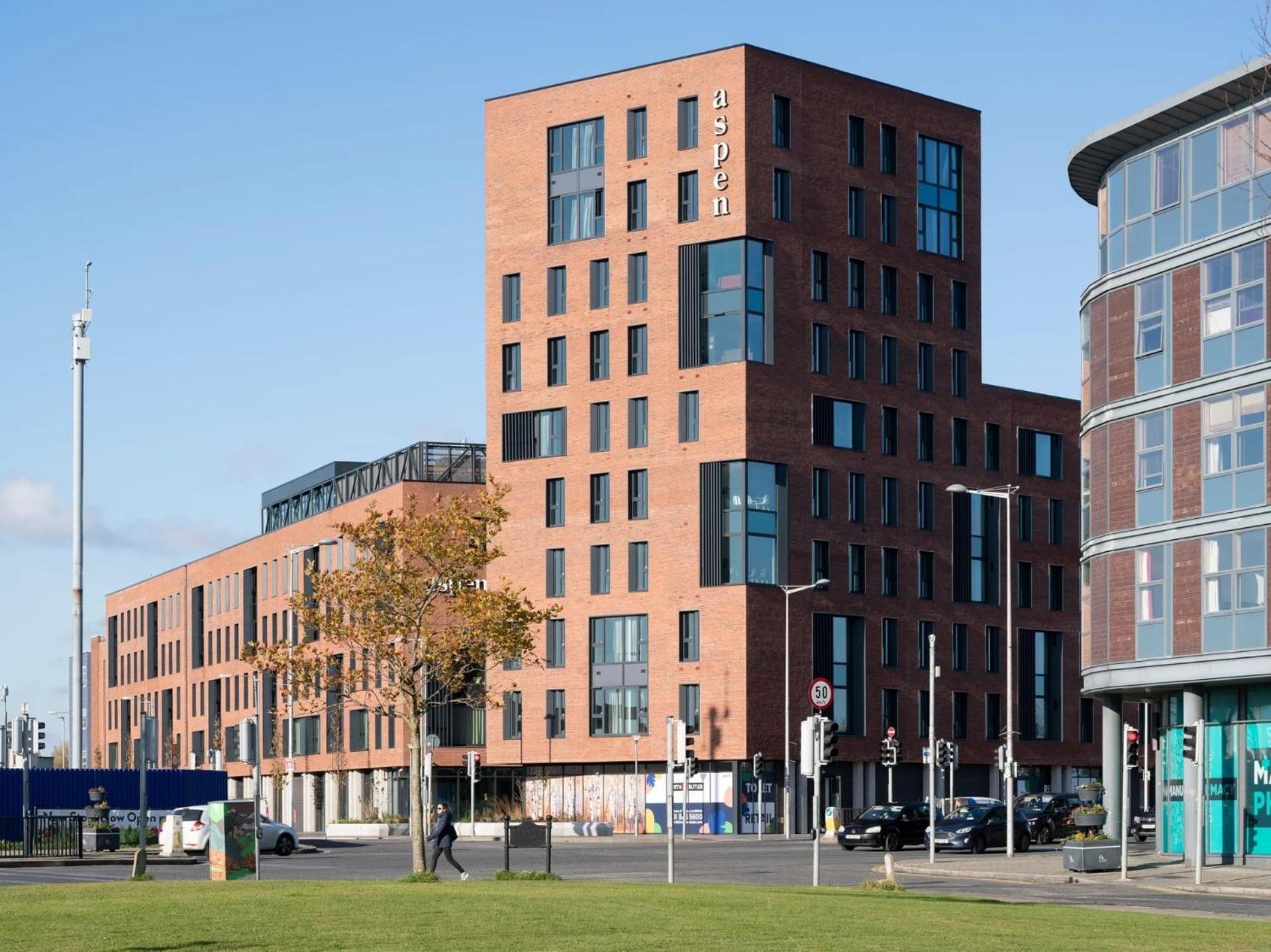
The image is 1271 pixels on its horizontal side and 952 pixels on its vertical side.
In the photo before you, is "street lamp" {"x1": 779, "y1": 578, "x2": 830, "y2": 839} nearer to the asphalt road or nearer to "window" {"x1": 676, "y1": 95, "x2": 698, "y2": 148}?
the asphalt road

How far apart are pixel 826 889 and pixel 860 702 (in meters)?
55.8

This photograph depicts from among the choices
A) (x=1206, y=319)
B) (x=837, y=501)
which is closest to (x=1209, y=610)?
(x=1206, y=319)

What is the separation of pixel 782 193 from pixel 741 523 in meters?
14.6

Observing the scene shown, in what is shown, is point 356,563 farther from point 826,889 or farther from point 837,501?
point 837,501

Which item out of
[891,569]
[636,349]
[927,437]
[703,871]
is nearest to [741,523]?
[636,349]

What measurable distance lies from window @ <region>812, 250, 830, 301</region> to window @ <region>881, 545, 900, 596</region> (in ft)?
Result: 38.7

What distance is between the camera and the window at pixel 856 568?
8862 centimetres

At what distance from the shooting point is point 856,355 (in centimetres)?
8956

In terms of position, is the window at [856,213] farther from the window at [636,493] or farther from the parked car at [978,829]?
the parked car at [978,829]

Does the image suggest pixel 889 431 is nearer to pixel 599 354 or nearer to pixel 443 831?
pixel 599 354

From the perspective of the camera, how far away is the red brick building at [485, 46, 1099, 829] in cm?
8538

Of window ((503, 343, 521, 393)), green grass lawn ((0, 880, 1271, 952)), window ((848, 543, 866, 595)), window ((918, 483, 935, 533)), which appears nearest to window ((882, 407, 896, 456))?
window ((918, 483, 935, 533))

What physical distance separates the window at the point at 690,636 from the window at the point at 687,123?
20.4m

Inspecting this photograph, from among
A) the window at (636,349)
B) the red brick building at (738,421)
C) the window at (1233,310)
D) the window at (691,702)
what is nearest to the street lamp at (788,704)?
the red brick building at (738,421)
